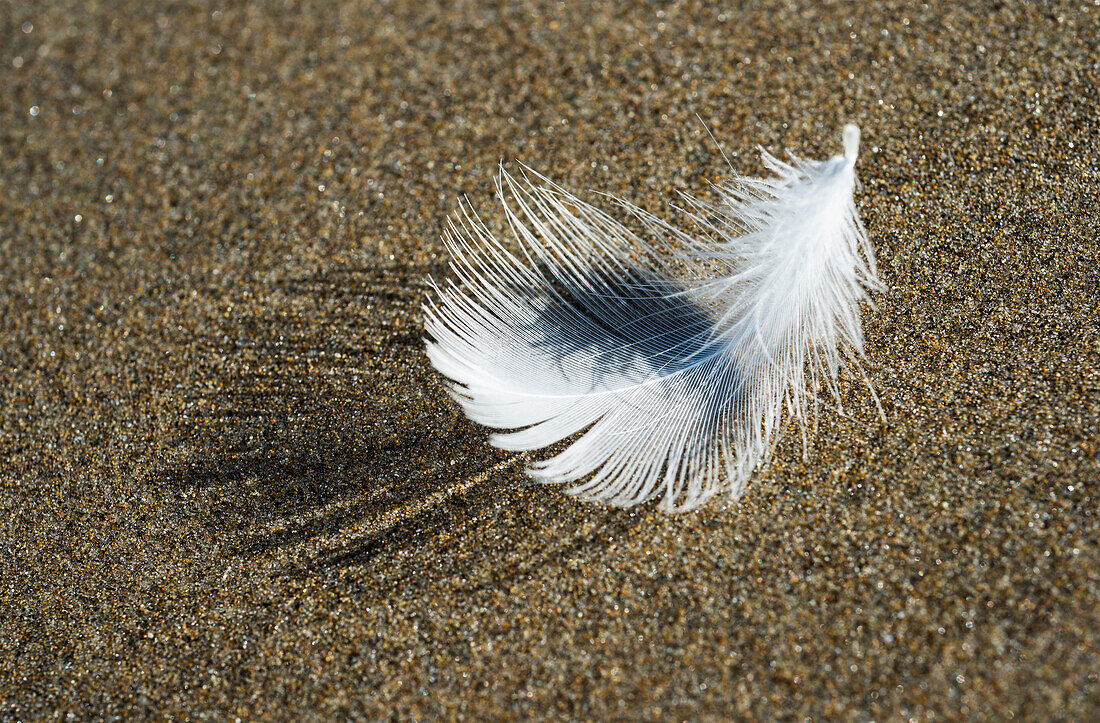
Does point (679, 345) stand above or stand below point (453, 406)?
above

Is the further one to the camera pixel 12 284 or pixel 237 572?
pixel 12 284

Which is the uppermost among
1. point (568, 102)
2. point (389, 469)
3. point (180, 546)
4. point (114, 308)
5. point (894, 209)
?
point (568, 102)

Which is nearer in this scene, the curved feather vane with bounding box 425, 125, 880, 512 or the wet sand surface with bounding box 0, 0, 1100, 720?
the wet sand surface with bounding box 0, 0, 1100, 720

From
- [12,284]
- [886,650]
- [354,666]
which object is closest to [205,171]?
[12,284]

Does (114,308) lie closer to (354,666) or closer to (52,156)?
(52,156)
